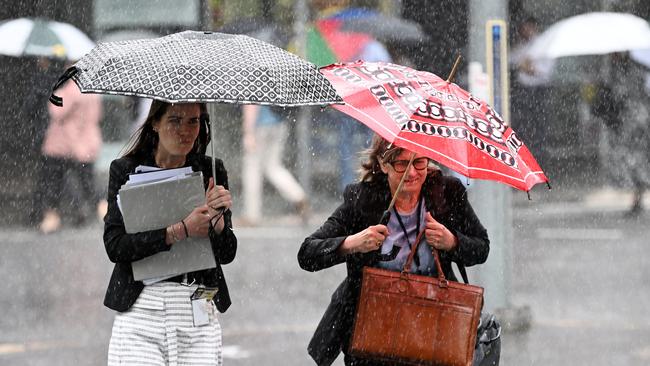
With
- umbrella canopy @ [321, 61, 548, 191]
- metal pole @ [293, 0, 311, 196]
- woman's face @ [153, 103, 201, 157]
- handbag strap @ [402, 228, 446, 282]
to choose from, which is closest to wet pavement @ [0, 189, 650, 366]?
metal pole @ [293, 0, 311, 196]

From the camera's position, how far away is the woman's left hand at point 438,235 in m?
5.25

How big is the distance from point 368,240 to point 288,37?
1326 cm

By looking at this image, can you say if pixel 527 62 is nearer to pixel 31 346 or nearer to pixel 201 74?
pixel 31 346

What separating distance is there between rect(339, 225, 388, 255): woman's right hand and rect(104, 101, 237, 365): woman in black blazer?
0.45 meters

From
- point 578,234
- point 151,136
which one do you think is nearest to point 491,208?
point 151,136

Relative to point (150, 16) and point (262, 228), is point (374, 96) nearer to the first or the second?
point (262, 228)

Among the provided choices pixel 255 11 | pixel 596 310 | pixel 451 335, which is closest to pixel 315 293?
pixel 596 310

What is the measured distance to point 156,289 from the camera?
16.9 ft

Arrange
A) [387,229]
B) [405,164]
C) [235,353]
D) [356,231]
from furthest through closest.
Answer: [235,353], [356,231], [405,164], [387,229]

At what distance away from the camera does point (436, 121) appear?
5.16 metres

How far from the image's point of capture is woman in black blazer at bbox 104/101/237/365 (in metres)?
5.08

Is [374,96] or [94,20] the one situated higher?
[94,20]

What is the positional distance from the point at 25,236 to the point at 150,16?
4.18 m

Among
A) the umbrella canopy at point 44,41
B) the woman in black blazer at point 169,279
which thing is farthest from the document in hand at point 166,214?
the umbrella canopy at point 44,41
